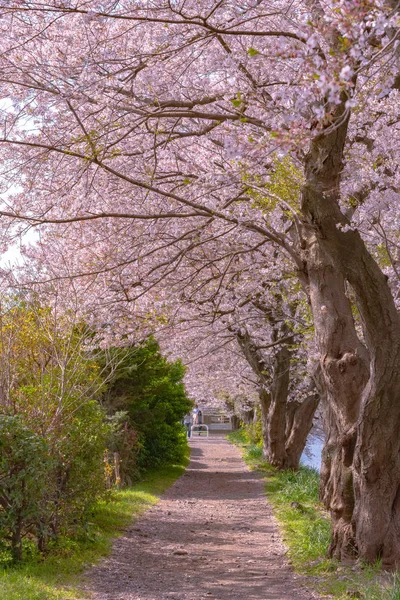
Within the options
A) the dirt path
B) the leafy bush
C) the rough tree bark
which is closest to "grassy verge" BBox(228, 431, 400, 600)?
the dirt path

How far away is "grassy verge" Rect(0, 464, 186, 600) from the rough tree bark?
117 inches

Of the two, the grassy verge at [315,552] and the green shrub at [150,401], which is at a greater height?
the green shrub at [150,401]

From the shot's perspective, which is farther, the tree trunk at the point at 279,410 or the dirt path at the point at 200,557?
the tree trunk at the point at 279,410

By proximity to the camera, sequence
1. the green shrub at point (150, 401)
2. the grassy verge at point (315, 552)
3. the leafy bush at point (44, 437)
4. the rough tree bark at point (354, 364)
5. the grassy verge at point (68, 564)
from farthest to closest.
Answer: the green shrub at point (150, 401), the leafy bush at point (44, 437), the rough tree bark at point (354, 364), the grassy verge at point (315, 552), the grassy verge at point (68, 564)

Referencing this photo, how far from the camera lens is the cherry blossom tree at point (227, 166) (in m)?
7.26

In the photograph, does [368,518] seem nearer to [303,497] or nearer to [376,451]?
[376,451]

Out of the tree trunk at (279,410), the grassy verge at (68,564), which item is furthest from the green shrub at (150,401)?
the grassy verge at (68,564)

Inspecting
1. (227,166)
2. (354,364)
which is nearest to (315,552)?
(354,364)

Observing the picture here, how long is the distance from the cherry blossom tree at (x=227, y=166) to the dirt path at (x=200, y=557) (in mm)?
1189

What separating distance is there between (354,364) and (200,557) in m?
3.38

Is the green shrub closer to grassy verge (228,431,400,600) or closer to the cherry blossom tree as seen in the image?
grassy verge (228,431,400,600)

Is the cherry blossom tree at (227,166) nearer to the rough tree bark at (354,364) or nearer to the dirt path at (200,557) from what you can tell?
the rough tree bark at (354,364)

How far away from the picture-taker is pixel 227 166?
11.4 metres

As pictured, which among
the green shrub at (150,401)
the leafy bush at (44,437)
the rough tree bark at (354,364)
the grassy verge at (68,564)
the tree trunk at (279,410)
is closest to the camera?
the grassy verge at (68,564)
